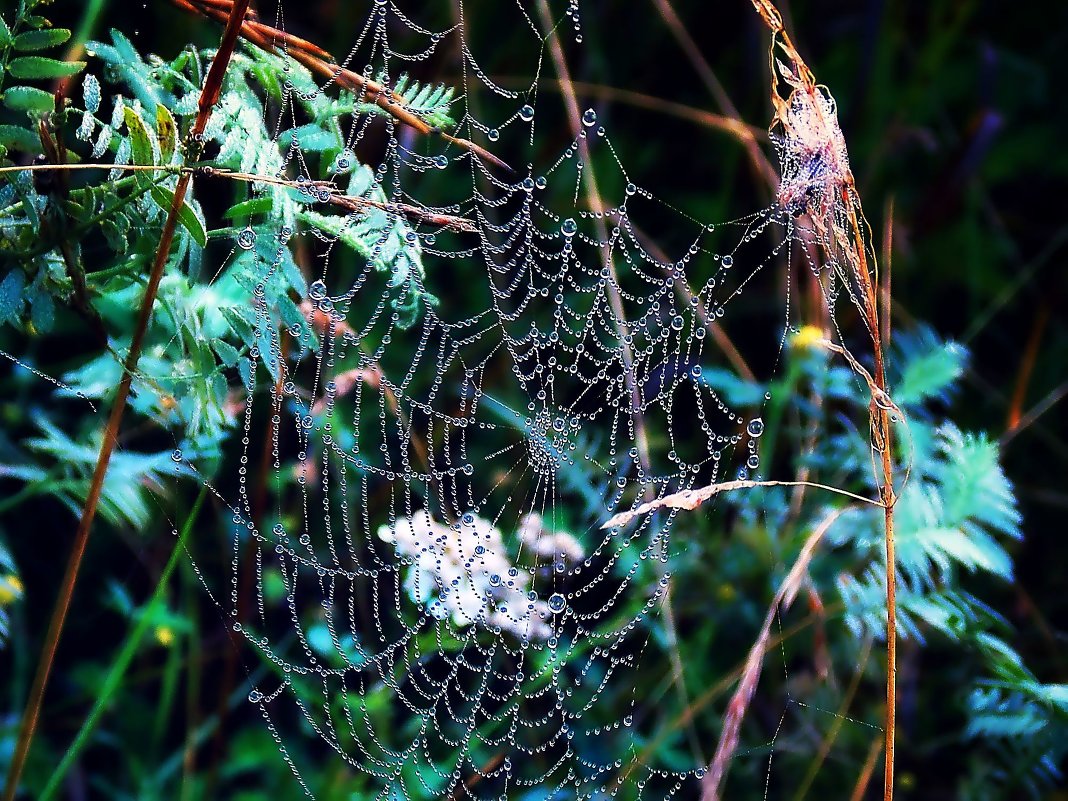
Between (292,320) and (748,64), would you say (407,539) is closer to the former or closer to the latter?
(292,320)

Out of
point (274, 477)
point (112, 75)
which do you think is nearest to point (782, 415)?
point (274, 477)

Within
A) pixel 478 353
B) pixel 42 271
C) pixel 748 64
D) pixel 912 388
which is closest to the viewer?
pixel 42 271

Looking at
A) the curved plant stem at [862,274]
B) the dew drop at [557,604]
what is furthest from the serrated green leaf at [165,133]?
the dew drop at [557,604]

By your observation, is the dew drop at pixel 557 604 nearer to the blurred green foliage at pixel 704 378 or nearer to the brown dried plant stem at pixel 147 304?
the blurred green foliage at pixel 704 378

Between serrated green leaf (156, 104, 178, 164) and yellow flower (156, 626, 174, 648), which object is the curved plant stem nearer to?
serrated green leaf (156, 104, 178, 164)

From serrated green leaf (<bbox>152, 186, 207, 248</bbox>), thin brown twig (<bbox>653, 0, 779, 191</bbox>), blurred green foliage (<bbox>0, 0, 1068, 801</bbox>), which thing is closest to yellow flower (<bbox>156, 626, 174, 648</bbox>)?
blurred green foliage (<bbox>0, 0, 1068, 801</bbox>)
